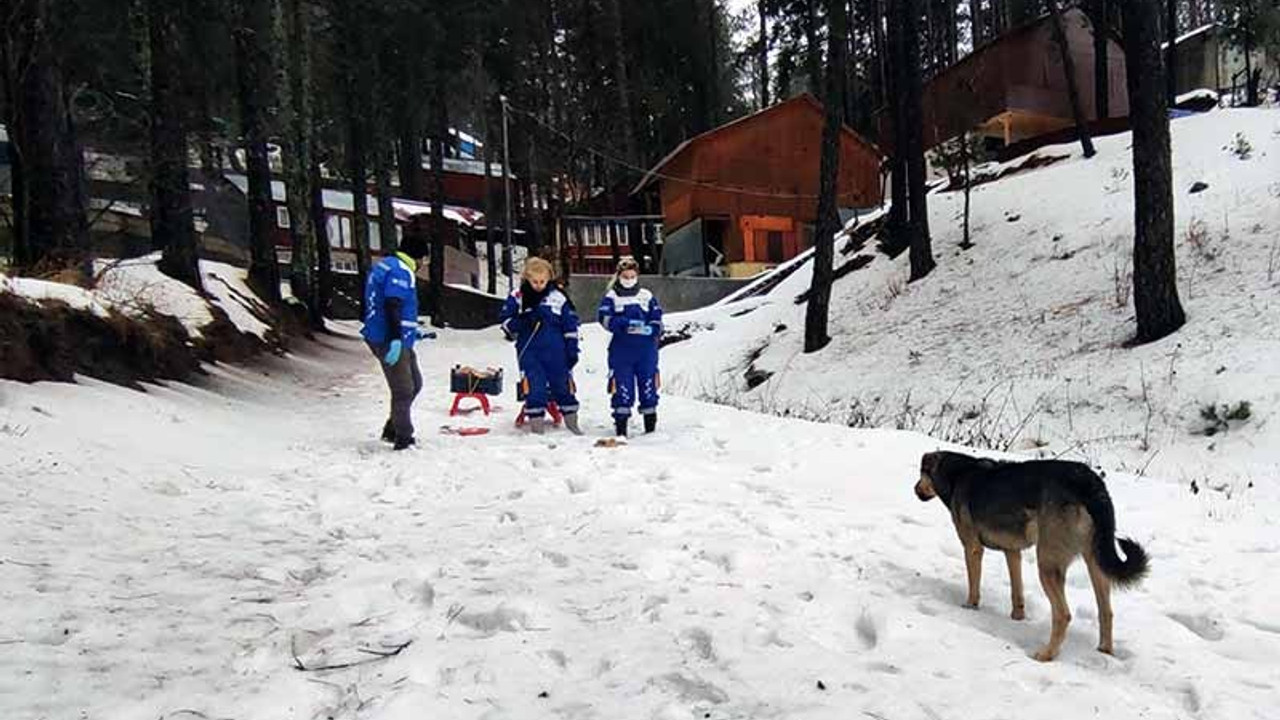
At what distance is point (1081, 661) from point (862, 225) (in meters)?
24.8

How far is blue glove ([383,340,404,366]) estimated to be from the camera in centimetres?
760

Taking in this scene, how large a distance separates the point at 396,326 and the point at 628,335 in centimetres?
241

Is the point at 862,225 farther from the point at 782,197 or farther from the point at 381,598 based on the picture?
the point at 381,598

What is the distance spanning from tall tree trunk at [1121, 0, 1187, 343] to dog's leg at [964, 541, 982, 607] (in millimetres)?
10949

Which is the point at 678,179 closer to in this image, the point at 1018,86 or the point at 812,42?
the point at 812,42

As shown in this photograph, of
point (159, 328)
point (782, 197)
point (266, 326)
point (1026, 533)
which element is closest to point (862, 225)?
point (782, 197)

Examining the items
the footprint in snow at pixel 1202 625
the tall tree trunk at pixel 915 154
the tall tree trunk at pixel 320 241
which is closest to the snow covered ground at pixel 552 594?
the footprint in snow at pixel 1202 625

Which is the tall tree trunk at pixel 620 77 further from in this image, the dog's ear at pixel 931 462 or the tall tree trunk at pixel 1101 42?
the dog's ear at pixel 931 462

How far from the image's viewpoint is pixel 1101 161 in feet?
72.7

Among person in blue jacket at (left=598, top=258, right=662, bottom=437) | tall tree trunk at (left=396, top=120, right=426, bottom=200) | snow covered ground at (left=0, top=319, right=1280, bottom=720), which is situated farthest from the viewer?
tall tree trunk at (left=396, top=120, right=426, bottom=200)

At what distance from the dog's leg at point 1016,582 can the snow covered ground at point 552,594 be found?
6 centimetres

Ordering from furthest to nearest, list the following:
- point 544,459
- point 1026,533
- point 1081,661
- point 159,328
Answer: point 159,328
point 544,459
point 1026,533
point 1081,661

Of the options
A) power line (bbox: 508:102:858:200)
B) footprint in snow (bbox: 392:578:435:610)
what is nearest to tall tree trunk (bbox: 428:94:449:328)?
power line (bbox: 508:102:858:200)

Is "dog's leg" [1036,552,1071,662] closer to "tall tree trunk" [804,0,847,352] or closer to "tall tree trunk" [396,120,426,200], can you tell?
"tall tree trunk" [804,0,847,352]
